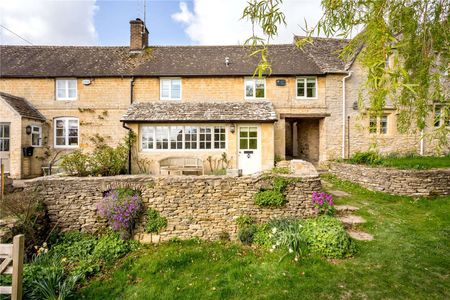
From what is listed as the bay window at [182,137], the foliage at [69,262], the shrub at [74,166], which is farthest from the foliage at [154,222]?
the bay window at [182,137]

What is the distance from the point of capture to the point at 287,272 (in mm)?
5031

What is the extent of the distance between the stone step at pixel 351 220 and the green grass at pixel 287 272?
0.20m

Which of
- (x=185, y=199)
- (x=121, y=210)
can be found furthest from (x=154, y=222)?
(x=185, y=199)

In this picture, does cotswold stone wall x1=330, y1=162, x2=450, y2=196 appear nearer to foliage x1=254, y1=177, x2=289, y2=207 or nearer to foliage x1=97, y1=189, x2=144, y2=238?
foliage x1=254, y1=177, x2=289, y2=207

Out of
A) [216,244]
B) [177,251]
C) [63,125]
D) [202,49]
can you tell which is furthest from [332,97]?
[63,125]

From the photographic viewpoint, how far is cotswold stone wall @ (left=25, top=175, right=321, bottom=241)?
7.00 m

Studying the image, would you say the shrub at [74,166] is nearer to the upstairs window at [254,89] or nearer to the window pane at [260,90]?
the upstairs window at [254,89]

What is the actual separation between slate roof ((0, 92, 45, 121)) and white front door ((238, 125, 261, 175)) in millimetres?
12733

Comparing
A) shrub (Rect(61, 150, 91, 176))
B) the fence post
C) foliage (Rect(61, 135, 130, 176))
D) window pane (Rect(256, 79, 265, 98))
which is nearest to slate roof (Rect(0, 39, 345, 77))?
window pane (Rect(256, 79, 265, 98))

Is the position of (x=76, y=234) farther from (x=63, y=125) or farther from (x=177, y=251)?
(x=63, y=125)

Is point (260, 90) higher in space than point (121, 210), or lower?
higher

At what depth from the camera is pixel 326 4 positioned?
285cm

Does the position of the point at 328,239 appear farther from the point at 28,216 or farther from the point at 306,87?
the point at 306,87

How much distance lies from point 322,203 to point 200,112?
868cm
